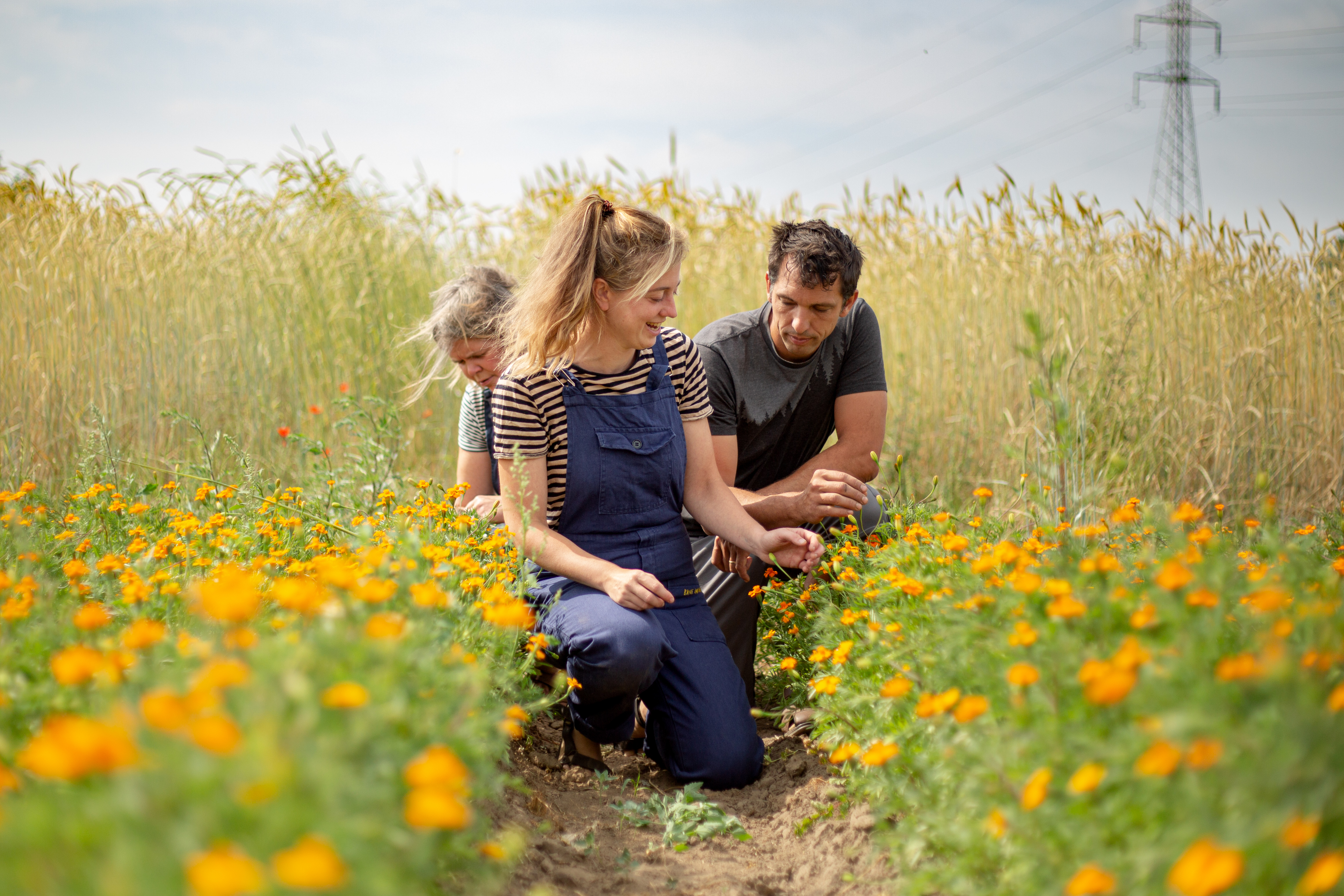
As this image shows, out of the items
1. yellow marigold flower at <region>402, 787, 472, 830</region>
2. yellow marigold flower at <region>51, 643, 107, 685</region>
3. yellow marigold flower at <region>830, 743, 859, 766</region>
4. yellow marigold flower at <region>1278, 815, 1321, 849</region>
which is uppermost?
yellow marigold flower at <region>51, 643, 107, 685</region>

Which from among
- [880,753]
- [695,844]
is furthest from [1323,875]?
[695,844]

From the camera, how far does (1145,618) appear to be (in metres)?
1.25

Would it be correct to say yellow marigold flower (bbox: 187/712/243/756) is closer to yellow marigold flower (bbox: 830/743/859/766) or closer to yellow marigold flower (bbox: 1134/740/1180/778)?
yellow marigold flower (bbox: 1134/740/1180/778)

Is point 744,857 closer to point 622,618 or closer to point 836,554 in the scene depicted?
→ point 622,618

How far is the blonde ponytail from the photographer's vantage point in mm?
2619

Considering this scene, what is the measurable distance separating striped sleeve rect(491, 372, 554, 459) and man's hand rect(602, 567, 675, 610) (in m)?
0.45

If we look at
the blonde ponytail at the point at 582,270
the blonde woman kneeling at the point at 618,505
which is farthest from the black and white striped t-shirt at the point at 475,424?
the blonde ponytail at the point at 582,270

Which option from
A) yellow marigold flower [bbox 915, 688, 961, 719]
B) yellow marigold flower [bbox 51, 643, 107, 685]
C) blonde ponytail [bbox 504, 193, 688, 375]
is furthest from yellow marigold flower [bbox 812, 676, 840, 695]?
yellow marigold flower [bbox 51, 643, 107, 685]

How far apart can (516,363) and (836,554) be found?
109cm

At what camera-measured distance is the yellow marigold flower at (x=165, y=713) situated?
31.9 inches

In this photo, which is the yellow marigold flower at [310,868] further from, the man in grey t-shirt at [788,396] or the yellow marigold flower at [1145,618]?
the man in grey t-shirt at [788,396]

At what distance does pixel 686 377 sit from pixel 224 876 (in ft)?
7.76

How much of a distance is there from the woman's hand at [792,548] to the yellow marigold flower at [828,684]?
62 centimetres

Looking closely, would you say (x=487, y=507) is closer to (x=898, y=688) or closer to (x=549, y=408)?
(x=549, y=408)
